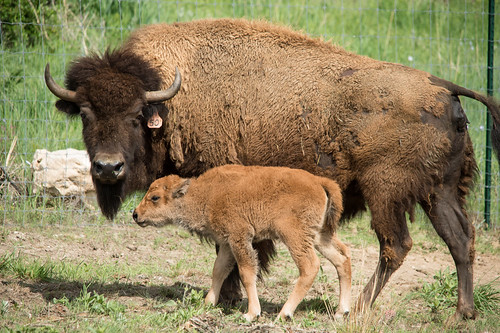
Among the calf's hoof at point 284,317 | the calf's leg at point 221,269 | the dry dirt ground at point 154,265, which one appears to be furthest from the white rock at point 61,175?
the calf's hoof at point 284,317

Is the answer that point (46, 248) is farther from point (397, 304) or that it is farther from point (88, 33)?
point (88, 33)

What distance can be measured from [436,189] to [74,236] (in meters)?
4.50

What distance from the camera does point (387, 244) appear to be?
5.57 metres

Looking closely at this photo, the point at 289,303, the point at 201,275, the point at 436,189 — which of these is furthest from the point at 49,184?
the point at 436,189

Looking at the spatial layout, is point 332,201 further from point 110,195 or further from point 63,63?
point 63,63

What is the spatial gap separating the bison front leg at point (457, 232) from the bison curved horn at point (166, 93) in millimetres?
2510

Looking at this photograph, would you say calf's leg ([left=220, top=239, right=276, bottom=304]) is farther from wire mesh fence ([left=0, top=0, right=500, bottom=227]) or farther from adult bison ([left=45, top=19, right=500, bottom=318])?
wire mesh fence ([left=0, top=0, right=500, bottom=227])

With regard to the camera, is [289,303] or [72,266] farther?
[72,266]

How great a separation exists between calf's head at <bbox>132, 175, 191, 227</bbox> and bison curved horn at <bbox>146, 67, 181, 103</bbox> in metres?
0.77

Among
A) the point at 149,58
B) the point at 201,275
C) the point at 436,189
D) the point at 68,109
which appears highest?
the point at 149,58

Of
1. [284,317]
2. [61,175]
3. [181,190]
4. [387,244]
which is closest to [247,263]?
[284,317]

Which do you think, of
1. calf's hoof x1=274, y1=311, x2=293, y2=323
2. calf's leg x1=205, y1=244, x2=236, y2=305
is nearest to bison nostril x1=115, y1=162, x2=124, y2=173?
calf's leg x1=205, y1=244, x2=236, y2=305

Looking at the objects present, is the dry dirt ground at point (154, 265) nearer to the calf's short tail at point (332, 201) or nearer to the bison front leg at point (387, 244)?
the bison front leg at point (387, 244)

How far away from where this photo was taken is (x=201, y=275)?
22.4 feet
